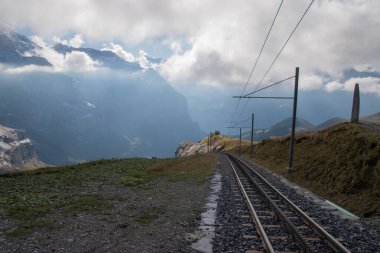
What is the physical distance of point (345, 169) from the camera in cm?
2538

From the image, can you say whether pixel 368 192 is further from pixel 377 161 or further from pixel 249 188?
pixel 249 188

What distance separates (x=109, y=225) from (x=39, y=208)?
4.22 metres

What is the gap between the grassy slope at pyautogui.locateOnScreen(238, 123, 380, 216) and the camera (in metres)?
20.1

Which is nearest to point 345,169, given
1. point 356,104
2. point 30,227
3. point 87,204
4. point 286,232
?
point 286,232

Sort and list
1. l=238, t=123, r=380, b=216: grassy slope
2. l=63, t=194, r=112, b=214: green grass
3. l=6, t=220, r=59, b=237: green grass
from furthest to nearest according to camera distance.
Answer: l=238, t=123, r=380, b=216: grassy slope → l=63, t=194, r=112, b=214: green grass → l=6, t=220, r=59, b=237: green grass

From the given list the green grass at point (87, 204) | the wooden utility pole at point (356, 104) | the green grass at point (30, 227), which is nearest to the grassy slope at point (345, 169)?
the wooden utility pole at point (356, 104)

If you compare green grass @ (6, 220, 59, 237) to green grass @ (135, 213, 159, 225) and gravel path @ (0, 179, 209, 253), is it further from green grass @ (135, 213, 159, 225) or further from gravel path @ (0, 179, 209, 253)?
green grass @ (135, 213, 159, 225)

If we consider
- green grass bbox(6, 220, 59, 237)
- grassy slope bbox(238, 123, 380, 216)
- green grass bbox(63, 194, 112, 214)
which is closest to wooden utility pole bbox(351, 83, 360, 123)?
grassy slope bbox(238, 123, 380, 216)

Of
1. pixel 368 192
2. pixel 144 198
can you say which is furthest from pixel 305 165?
pixel 144 198

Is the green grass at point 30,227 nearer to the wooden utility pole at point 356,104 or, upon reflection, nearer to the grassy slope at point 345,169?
the grassy slope at point 345,169

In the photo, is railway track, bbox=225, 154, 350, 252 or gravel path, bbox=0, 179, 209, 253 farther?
gravel path, bbox=0, 179, 209, 253

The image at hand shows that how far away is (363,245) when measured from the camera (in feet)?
39.9

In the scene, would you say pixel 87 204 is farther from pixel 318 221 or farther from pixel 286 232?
pixel 318 221

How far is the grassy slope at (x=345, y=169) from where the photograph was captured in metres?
20.1
